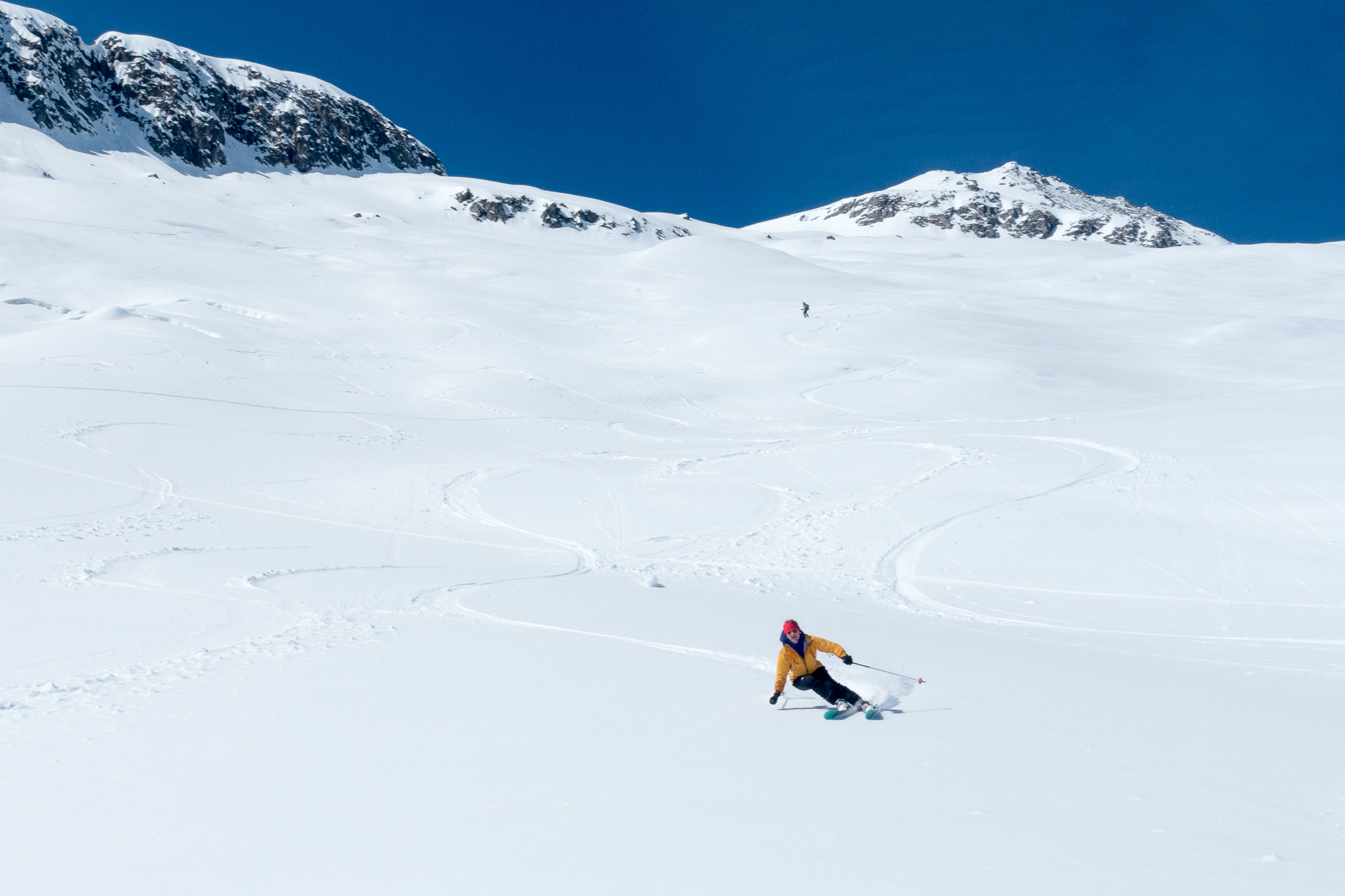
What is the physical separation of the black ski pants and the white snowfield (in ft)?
0.69

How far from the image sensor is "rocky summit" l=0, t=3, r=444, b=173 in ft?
300

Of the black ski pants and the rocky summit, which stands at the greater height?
the rocky summit

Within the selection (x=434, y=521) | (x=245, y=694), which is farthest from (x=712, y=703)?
(x=434, y=521)

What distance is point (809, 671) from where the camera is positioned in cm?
641

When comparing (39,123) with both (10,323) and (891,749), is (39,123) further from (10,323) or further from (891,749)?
(891,749)

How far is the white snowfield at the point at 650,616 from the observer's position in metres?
3.82

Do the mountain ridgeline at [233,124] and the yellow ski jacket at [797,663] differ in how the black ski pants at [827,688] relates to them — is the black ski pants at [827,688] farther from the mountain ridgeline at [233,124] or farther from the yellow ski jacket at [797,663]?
the mountain ridgeline at [233,124]

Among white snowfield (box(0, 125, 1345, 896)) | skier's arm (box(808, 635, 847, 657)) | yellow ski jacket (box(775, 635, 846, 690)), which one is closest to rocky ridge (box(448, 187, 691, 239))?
white snowfield (box(0, 125, 1345, 896))

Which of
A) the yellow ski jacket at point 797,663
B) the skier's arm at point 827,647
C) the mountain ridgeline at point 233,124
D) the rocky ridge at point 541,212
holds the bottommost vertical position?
the yellow ski jacket at point 797,663

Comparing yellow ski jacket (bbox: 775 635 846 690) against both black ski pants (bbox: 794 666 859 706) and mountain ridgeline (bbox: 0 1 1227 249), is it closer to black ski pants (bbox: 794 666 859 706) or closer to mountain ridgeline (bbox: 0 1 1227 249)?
black ski pants (bbox: 794 666 859 706)

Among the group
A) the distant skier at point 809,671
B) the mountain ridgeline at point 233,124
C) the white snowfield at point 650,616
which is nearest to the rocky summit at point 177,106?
the mountain ridgeline at point 233,124

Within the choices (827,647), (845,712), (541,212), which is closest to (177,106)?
(541,212)

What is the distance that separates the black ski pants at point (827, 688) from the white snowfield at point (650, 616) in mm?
212

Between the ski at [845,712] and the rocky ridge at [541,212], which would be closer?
the ski at [845,712]
